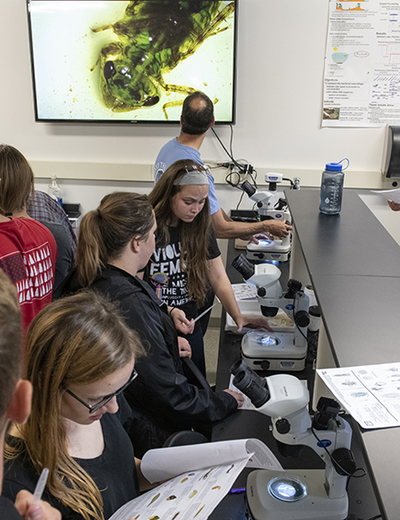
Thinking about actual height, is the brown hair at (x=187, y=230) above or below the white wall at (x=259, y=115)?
below

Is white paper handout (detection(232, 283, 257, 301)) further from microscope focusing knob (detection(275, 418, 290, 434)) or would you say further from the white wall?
the white wall

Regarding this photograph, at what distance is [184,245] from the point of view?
1.92 m

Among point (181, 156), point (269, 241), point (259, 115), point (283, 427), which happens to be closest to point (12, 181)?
point (181, 156)

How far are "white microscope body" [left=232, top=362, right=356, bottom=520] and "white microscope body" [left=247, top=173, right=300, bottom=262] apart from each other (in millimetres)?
1644

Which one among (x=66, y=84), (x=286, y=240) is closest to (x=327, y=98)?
(x=286, y=240)

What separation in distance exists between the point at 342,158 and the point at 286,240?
103 cm

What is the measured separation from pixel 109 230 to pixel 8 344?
1051mm

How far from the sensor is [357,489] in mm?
1178

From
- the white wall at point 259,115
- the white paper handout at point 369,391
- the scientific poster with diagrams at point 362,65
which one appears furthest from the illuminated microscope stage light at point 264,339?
the scientific poster with diagrams at point 362,65

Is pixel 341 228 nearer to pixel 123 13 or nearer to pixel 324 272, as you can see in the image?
pixel 324 272

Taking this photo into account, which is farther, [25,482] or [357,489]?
[357,489]

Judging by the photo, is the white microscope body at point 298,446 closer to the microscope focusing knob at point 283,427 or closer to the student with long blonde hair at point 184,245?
the microscope focusing knob at point 283,427

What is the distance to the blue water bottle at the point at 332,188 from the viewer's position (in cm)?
204

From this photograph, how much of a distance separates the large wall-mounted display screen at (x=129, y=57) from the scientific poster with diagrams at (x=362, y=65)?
2.24 ft
